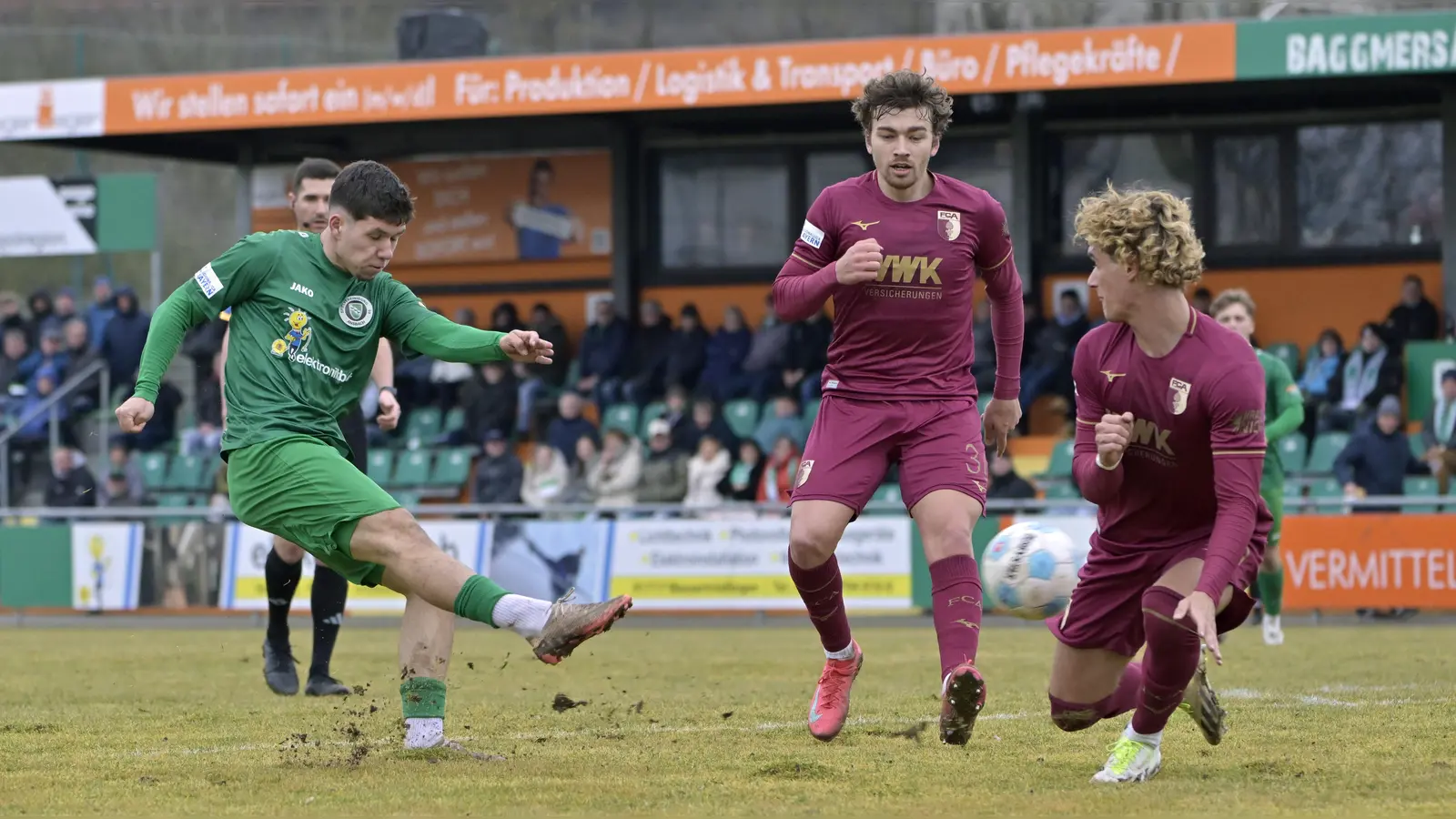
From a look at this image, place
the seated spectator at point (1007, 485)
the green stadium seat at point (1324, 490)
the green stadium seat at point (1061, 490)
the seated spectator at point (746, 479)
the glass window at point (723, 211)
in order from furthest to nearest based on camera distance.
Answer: the glass window at point (723, 211)
the seated spectator at point (746, 479)
the green stadium seat at point (1061, 490)
the seated spectator at point (1007, 485)
the green stadium seat at point (1324, 490)

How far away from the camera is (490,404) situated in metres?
20.9

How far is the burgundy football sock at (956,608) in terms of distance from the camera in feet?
22.0

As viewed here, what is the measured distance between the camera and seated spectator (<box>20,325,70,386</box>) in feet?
75.0

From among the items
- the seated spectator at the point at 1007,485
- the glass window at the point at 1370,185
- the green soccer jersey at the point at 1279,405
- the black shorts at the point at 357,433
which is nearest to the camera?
the black shorts at the point at 357,433

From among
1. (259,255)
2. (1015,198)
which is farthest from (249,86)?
(259,255)

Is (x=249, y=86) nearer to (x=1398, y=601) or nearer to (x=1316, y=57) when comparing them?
(x=1316, y=57)

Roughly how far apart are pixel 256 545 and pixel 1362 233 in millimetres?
11910

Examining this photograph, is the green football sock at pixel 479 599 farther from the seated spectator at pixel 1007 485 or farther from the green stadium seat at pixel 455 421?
the green stadium seat at pixel 455 421

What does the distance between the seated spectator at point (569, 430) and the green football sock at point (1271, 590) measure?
8.33 metres

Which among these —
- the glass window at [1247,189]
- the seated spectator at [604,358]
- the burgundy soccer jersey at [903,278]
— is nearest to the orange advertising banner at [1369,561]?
the glass window at [1247,189]

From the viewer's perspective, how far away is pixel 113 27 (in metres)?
24.9

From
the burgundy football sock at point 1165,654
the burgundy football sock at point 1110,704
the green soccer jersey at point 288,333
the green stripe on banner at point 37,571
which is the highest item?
the green soccer jersey at point 288,333

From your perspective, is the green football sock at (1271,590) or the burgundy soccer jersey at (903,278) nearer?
the burgundy soccer jersey at (903,278)

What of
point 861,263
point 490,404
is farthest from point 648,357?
point 861,263
